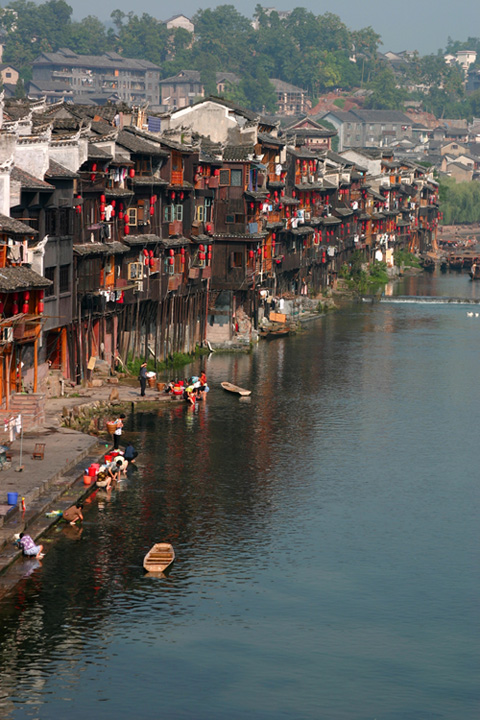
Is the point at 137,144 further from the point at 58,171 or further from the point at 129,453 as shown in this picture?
the point at 129,453

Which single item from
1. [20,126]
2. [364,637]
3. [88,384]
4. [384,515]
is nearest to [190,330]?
[88,384]

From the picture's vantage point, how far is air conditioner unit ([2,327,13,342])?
62125 millimetres

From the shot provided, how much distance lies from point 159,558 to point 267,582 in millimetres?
4371

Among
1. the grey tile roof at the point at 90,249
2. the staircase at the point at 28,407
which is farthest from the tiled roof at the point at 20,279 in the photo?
the grey tile roof at the point at 90,249

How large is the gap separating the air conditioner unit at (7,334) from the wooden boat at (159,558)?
17392 mm

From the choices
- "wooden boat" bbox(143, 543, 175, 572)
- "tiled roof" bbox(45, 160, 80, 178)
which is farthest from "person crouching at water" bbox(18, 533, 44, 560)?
"tiled roof" bbox(45, 160, 80, 178)

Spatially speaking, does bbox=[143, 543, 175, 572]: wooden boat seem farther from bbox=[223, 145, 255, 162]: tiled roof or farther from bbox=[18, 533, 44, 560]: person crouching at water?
bbox=[223, 145, 255, 162]: tiled roof

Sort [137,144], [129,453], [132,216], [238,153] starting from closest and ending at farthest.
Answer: [129,453] < [132,216] < [137,144] < [238,153]

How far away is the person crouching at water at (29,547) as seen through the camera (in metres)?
47.7

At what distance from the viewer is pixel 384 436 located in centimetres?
7550

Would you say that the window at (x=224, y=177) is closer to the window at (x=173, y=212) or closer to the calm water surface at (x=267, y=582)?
the window at (x=173, y=212)

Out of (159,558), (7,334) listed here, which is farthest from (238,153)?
(159,558)

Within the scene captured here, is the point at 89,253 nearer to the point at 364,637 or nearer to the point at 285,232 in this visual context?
the point at 364,637

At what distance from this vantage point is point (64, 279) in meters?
73.7
